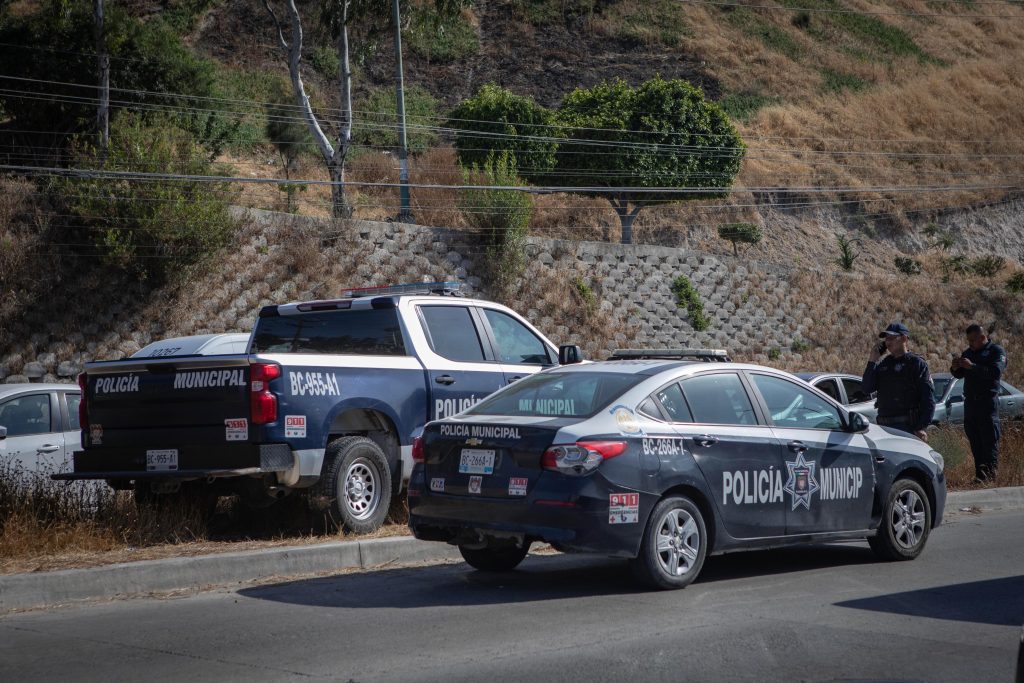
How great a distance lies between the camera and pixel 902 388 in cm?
1168

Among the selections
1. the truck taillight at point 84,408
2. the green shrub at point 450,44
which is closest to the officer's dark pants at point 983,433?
the truck taillight at point 84,408

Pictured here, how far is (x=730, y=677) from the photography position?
216 inches

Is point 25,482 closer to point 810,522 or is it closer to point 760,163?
point 810,522

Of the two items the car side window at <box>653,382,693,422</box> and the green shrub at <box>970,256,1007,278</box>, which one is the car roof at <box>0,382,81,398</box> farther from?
the green shrub at <box>970,256,1007,278</box>

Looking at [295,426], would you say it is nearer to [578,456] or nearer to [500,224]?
[578,456]

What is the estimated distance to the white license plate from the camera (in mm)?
9250

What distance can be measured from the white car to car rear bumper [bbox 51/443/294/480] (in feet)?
5.96

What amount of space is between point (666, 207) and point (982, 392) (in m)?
34.5

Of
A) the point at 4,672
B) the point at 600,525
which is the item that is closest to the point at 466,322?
the point at 600,525

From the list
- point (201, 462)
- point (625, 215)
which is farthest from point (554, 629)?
point (625, 215)

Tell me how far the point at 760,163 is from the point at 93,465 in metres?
50.0

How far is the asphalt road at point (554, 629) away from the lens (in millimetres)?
5660

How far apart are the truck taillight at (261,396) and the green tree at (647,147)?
30.0m

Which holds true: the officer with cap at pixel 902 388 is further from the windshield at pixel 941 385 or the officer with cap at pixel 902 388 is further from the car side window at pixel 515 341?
the windshield at pixel 941 385
